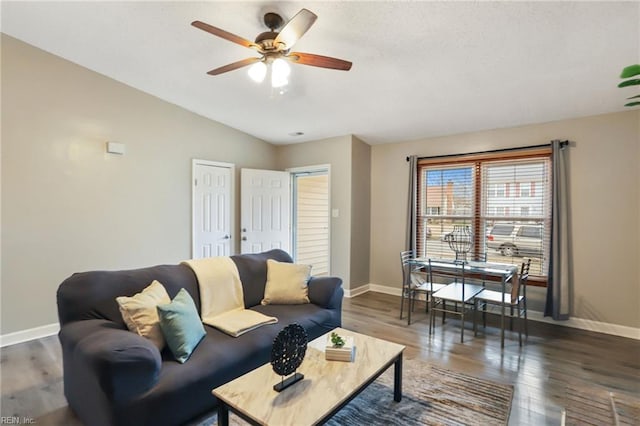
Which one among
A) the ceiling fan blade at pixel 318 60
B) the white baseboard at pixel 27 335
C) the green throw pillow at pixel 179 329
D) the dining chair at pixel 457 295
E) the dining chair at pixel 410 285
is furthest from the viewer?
the dining chair at pixel 410 285

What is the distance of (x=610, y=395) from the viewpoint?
1811mm

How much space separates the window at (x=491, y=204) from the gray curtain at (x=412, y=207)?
12cm

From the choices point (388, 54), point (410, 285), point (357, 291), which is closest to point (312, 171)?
point (357, 291)

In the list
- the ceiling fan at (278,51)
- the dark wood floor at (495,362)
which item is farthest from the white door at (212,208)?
the ceiling fan at (278,51)

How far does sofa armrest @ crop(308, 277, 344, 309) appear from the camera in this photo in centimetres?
300

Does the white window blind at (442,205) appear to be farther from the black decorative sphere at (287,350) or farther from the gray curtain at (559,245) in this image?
the black decorative sphere at (287,350)

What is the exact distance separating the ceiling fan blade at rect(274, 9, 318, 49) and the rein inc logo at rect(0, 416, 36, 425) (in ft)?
9.40

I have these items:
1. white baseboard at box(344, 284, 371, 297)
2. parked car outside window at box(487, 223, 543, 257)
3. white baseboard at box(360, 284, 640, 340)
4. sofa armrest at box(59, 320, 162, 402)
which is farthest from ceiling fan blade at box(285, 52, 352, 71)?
white baseboard at box(360, 284, 640, 340)

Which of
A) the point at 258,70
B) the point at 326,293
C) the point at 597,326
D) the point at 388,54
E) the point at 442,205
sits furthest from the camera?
the point at 442,205

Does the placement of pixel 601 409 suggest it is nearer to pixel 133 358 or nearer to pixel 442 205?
pixel 133 358

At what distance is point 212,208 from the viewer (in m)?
4.91

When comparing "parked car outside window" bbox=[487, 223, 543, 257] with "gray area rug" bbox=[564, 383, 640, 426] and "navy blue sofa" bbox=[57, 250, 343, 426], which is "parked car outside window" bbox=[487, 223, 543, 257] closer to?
"gray area rug" bbox=[564, 383, 640, 426]

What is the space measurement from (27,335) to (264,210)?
3.18 metres

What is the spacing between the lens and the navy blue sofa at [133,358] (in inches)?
63.9
